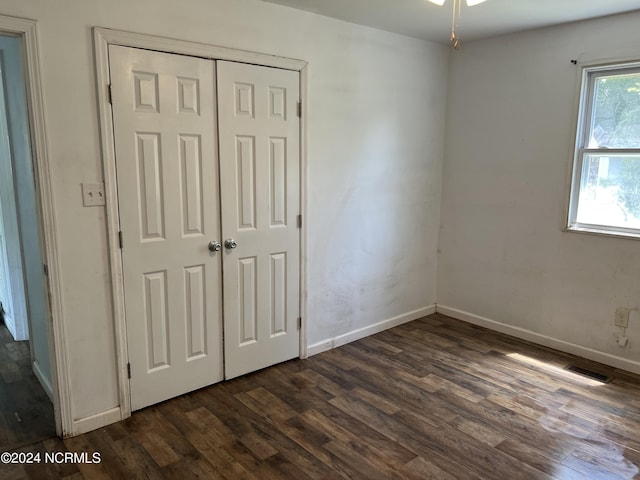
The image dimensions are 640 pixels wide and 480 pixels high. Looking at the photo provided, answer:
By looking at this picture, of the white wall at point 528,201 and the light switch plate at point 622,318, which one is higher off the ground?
the white wall at point 528,201

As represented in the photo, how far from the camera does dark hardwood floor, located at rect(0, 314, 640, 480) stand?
7.43 feet

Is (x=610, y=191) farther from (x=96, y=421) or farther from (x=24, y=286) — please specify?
(x=24, y=286)

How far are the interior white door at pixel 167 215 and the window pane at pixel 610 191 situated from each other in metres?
2.74

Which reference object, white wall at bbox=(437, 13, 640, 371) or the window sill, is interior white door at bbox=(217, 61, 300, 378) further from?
the window sill

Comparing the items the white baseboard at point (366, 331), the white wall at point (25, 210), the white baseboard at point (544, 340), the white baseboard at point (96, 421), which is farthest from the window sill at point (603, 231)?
the white wall at point (25, 210)

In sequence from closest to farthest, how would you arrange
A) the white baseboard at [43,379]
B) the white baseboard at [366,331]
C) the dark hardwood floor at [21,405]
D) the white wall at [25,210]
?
1. the dark hardwood floor at [21,405]
2. the white wall at [25,210]
3. the white baseboard at [43,379]
4. the white baseboard at [366,331]

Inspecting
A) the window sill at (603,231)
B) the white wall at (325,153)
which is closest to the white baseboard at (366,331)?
the white wall at (325,153)

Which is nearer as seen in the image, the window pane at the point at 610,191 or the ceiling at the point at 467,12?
the ceiling at the point at 467,12

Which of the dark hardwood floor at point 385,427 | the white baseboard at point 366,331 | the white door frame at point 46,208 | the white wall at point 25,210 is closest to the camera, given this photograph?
the white door frame at point 46,208

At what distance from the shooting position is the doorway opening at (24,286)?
8.20ft

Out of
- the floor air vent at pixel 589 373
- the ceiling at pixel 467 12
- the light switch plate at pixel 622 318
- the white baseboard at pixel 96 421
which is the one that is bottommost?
the floor air vent at pixel 589 373

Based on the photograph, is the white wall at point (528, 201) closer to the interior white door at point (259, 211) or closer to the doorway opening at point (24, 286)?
the interior white door at point (259, 211)

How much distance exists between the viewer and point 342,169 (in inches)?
139

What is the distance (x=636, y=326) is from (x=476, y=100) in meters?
2.17
